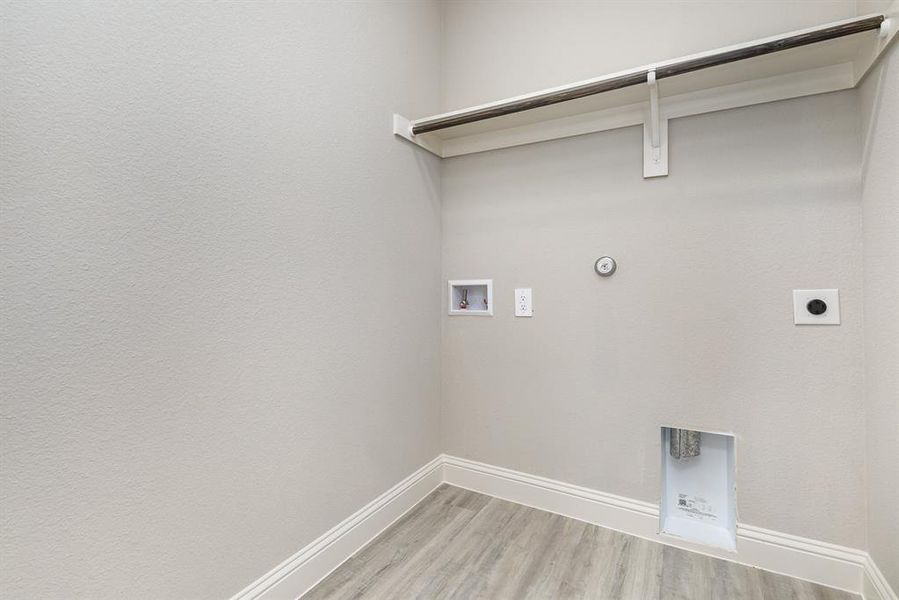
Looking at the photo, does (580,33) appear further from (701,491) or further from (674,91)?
(701,491)

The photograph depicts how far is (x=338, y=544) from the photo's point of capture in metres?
1.61

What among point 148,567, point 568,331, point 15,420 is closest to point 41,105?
point 15,420

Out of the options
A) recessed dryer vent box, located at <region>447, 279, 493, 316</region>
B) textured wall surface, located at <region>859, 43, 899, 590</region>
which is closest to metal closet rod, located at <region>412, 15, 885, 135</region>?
textured wall surface, located at <region>859, 43, 899, 590</region>

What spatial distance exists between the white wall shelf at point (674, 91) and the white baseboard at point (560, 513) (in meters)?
1.54

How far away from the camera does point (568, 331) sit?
1.96 meters

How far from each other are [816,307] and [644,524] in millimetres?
1133

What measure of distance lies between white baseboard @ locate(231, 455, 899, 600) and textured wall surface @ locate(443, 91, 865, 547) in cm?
6

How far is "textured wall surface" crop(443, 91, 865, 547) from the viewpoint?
1495mm

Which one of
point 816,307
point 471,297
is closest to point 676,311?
point 816,307

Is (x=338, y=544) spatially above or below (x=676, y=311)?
below

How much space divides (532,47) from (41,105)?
197 cm

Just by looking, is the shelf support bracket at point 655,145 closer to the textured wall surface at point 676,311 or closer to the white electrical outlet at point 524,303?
the textured wall surface at point 676,311

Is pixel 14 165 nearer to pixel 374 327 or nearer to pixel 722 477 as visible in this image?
pixel 374 327

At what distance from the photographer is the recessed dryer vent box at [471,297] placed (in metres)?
2.17
